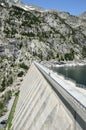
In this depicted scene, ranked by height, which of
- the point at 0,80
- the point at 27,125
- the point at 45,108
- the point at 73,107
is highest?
the point at 73,107

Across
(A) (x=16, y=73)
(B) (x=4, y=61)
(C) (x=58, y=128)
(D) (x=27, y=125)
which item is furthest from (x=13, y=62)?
(C) (x=58, y=128)

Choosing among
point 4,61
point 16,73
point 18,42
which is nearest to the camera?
point 16,73

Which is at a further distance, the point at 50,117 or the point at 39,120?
the point at 39,120

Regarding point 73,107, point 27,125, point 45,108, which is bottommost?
point 27,125

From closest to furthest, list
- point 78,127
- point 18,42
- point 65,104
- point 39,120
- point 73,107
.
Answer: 1. point 78,127
2. point 73,107
3. point 65,104
4. point 39,120
5. point 18,42

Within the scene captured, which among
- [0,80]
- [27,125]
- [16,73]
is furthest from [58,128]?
[16,73]

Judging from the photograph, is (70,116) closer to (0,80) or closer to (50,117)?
(50,117)

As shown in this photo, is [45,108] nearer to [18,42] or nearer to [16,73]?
[16,73]

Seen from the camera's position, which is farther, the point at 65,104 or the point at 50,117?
the point at 50,117

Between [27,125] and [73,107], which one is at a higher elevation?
[73,107]

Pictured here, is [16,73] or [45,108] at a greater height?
[45,108]
